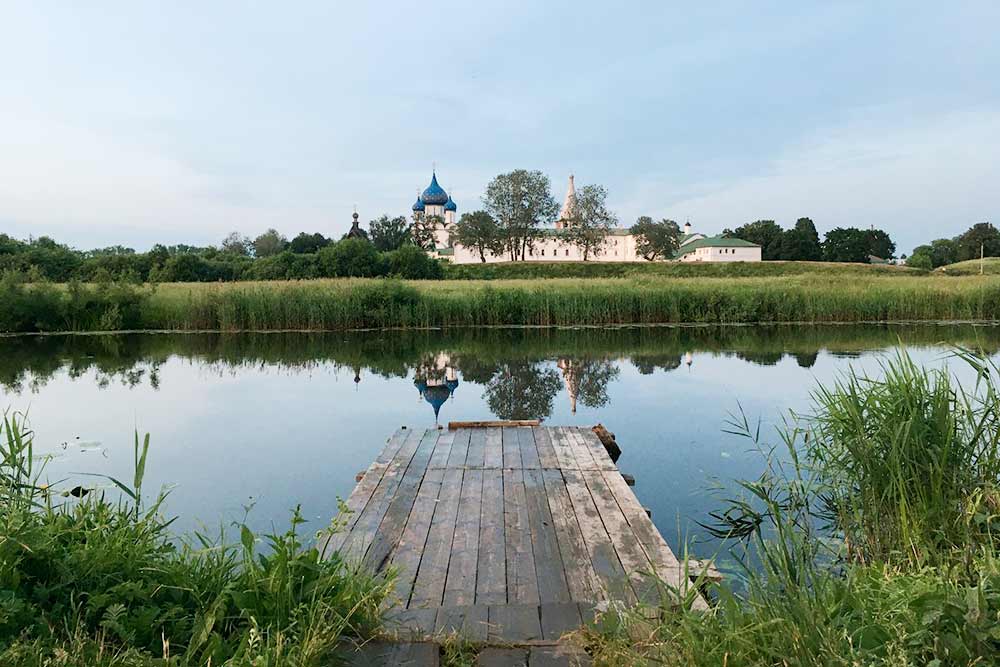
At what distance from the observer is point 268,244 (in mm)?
89250

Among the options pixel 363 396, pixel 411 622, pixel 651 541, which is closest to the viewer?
pixel 411 622

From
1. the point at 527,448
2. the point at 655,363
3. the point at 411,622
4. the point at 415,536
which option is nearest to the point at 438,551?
the point at 415,536

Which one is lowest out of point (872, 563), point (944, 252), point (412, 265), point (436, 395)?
point (436, 395)

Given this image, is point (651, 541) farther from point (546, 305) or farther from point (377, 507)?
point (546, 305)

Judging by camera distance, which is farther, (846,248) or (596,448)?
(846,248)

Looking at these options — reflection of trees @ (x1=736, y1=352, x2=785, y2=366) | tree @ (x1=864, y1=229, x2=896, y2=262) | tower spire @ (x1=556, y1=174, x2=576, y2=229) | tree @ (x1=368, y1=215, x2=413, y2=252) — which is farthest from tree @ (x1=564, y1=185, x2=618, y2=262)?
reflection of trees @ (x1=736, y1=352, x2=785, y2=366)

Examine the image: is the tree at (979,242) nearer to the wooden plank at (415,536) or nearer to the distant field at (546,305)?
the distant field at (546,305)

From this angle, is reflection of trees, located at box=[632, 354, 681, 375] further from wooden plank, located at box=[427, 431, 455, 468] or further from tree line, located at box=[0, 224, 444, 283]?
tree line, located at box=[0, 224, 444, 283]

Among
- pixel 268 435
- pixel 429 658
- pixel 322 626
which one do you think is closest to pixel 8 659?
pixel 322 626

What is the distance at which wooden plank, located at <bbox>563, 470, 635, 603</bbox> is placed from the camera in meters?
3.09

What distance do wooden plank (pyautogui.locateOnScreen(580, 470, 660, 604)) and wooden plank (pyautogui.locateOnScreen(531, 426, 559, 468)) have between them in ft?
1.55

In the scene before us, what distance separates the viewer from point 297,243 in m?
69.4

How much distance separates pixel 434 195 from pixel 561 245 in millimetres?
17491

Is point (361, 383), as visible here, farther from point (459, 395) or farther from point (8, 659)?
point (8, 659)
